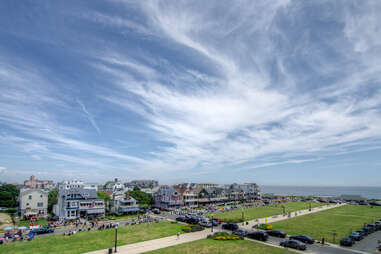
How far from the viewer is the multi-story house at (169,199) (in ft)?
299

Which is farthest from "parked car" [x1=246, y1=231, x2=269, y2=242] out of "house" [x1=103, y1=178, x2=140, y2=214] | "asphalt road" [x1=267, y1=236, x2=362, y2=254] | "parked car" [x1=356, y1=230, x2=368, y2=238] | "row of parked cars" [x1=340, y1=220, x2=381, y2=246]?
"house" [x1=103, y1=178, x2=140, y2=214]

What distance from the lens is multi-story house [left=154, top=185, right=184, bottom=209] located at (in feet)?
299

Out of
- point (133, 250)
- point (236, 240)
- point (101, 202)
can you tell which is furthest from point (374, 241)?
point (101, 202)

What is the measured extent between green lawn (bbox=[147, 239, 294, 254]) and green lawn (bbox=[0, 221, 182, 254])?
28.3 feet

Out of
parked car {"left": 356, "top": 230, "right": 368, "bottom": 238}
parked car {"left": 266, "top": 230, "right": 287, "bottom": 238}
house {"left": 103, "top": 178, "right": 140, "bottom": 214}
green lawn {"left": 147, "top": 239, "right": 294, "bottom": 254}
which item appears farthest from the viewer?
house {"left": 103, "top": 178, "right": 140, "bottom": 214}

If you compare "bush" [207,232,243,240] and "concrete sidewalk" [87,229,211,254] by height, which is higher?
"bush" [207,232,243,240]

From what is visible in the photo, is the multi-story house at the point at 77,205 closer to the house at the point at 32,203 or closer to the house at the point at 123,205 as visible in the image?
the house at the point at 32,203

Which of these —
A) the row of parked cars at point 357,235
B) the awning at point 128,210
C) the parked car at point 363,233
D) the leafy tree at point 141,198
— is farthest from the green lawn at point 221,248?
the leafy tree at point 141,198

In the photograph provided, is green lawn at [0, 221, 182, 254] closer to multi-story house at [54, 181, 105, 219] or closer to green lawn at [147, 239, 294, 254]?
green lawn at [147, 239, 294, 254]

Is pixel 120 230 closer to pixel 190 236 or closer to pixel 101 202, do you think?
pixel 190 236

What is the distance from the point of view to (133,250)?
112 ft

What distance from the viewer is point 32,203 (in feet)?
235

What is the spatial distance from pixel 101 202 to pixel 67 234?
24.0 m

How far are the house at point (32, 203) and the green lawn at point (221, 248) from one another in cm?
5739
